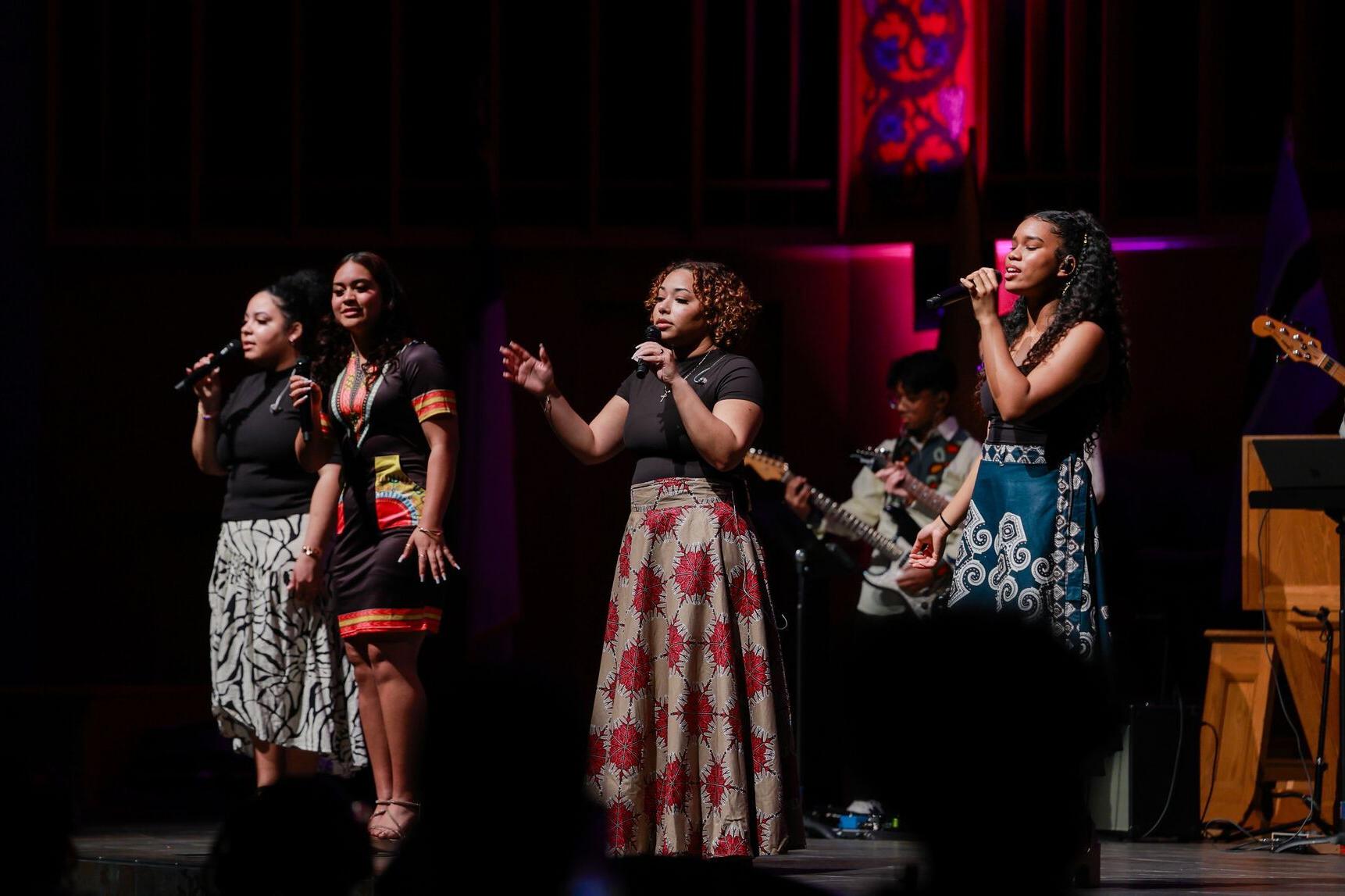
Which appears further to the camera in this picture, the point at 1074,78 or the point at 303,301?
the point at 1074,78

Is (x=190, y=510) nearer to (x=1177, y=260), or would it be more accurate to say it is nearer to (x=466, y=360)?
(x=466, y=360)

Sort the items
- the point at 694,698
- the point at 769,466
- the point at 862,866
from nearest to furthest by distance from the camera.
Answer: the point at 694,698
the point at 862,866
the point at 769,466

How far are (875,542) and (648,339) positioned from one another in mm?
2465

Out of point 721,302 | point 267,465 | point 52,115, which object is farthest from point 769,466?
point 52,115

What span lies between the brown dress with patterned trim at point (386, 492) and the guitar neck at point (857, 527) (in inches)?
87.2

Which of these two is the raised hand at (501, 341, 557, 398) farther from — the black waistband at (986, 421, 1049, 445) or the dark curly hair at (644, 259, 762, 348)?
the black waistband at (986, 421, 1049, 445)

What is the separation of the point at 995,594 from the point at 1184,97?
501 centimetres

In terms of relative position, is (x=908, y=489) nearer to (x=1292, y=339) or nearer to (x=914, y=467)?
(x=914, y=467)

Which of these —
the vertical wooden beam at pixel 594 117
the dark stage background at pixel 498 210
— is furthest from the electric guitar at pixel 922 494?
the vertical wooden beam at pixel 594 117

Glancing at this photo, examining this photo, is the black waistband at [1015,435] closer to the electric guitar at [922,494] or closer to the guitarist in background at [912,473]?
the guitarist in background at [912,473]

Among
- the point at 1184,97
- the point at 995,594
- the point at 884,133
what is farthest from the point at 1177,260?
the point at 995,594

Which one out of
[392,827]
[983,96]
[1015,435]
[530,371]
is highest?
[983,96]

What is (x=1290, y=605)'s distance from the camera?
573 centimetres

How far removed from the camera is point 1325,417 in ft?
21.0
